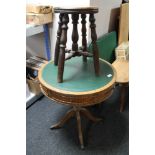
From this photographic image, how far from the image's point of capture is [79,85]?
122 centimetres

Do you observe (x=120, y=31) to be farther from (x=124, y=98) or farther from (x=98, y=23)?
(x=124, y=98)

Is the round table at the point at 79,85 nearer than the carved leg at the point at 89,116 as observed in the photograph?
Yes

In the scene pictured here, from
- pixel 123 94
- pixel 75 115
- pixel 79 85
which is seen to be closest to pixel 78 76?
pixel 79 85

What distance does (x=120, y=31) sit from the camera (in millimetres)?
2330

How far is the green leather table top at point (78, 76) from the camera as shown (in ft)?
3.95

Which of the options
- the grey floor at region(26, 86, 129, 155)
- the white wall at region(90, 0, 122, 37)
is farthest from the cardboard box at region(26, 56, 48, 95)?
the white wall at region(90, 0, 122, 37)

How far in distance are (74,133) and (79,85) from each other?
59 cm

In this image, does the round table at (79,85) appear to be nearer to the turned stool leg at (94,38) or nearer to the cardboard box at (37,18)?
the turned stool leg at (94,38)

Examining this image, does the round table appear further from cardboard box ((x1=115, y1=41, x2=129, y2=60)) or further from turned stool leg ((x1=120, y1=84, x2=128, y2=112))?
cardboard box ((x1=115, y1=41, x2=129, y2=60))

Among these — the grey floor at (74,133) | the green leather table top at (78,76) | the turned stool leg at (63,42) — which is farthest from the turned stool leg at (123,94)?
the turned stool leg at (63,42)

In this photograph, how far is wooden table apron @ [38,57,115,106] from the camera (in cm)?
117
